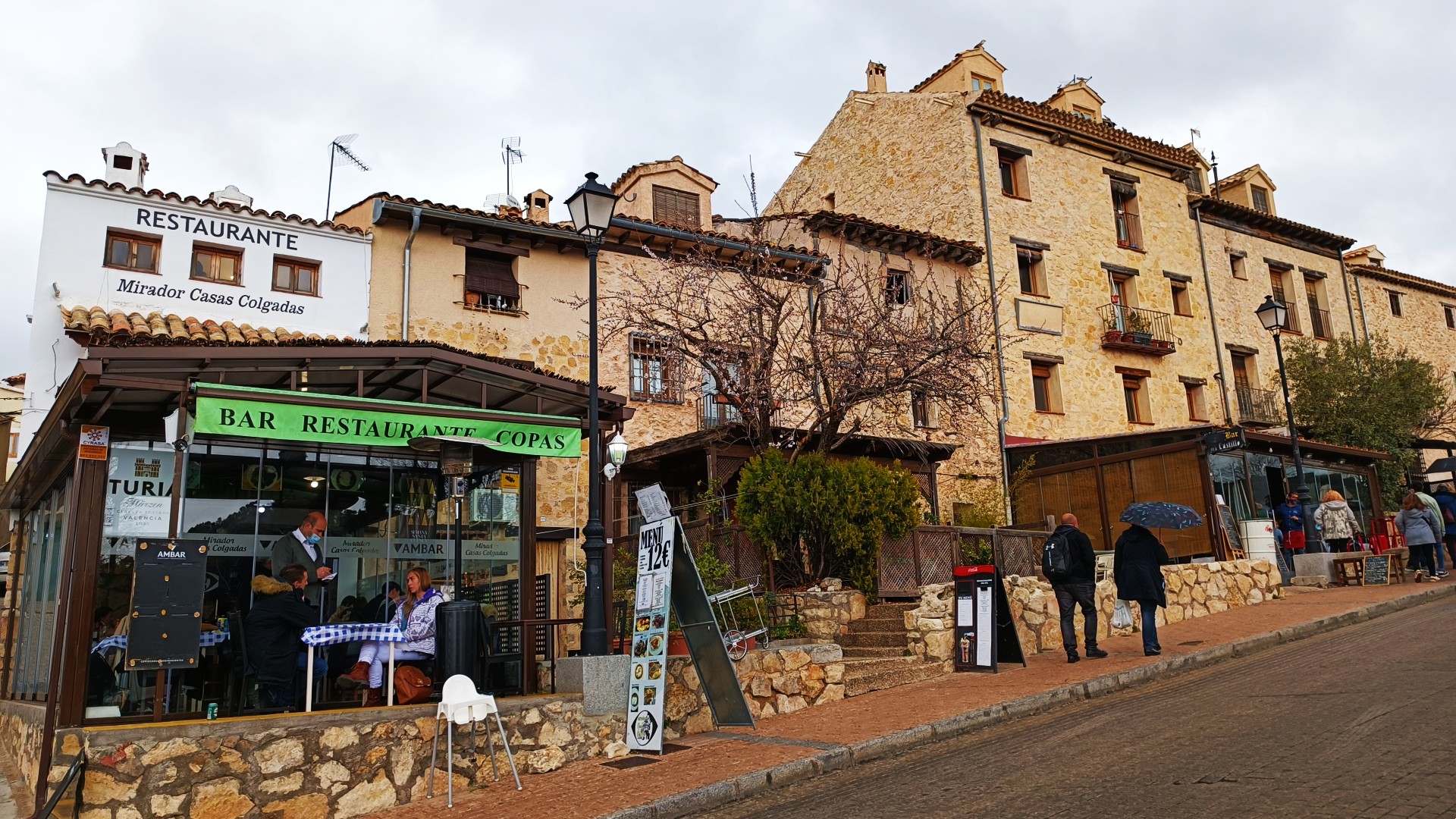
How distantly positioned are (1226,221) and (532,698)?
28.9 metres

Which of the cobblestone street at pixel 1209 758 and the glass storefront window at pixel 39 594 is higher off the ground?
the glass storefront window at pixel 39 594

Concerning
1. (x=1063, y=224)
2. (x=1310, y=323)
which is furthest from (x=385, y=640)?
(x=1310, y=323)

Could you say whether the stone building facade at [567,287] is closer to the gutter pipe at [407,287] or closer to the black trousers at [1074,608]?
the gutter pipe at [407,287]

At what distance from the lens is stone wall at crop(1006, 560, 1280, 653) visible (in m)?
13.2

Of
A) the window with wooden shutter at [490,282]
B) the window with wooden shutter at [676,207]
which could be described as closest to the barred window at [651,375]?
the window with wooden shutter at [490,282]

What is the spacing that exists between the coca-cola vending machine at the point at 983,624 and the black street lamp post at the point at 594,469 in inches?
180

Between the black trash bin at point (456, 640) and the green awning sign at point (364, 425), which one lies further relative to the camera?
the black trash bin at point (456, 640)

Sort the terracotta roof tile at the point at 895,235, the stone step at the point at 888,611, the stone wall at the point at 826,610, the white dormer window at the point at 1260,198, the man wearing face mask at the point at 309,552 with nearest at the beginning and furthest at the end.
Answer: the man wearing face mask at the point at 309,552 < the stone step at the point at 888,611 < the stone wall at the point at 826,610 < the terracotta roof tile at the point at 895,235 < the white dormer window at the point at 1260,198

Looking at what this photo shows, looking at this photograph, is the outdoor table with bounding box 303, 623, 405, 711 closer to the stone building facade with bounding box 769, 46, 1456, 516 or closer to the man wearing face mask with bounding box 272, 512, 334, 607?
the man wearing face mask with bounding box 272, 512, 334, 607

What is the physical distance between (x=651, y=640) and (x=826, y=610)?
4442 mm

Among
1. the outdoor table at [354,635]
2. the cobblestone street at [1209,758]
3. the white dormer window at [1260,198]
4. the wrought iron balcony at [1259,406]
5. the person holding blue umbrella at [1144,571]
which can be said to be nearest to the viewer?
the cobblestone street at [1209,758]

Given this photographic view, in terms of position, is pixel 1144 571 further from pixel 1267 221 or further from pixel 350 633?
pixel 1267 221

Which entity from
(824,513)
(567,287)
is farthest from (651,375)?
(824,513)

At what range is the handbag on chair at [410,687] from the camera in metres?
9.08
